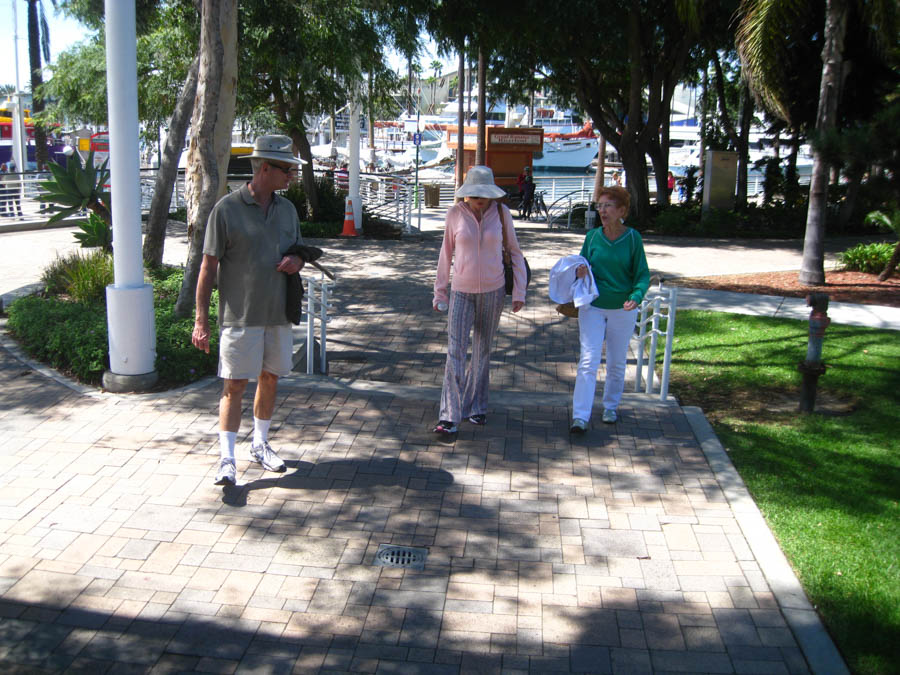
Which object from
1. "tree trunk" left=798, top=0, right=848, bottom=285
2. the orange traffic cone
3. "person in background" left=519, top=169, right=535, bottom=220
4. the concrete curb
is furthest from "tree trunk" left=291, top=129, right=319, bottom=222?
the concrete curb

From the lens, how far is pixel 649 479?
214 inches

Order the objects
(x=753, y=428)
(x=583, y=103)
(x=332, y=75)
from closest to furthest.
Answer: (x=753, y=428) → (x=332, y=75) → (x=583, y=103)

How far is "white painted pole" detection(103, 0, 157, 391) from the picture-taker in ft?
21.6

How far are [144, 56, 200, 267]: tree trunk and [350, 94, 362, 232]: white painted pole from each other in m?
8.35

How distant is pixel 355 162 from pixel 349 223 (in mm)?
1387

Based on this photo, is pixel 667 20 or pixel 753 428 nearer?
pixel 753 428

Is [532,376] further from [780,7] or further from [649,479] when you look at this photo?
[780,7]

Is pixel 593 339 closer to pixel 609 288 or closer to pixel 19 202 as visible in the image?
pixel 609 288

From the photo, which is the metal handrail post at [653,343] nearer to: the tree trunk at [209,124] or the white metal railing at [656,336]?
the white metal railing at [656,336]

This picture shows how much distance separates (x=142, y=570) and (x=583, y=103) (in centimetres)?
2134

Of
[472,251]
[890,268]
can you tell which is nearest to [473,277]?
[472,251]

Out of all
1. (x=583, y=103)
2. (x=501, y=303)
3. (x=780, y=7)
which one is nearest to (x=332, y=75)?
(x=583, y=103)

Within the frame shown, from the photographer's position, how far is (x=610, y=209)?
593 cm

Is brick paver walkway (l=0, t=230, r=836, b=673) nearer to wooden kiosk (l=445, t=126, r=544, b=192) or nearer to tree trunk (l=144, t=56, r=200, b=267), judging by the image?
tree trunk (l=144, t=56, r=200, b=267)
